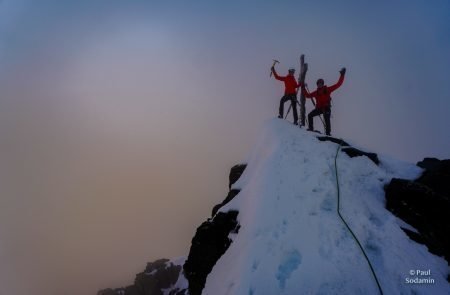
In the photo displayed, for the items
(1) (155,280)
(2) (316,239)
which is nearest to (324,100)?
(2) (316,239)

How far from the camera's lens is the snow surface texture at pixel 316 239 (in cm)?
679

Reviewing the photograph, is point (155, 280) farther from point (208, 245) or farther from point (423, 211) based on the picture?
point (423, 211)

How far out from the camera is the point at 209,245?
11398mm

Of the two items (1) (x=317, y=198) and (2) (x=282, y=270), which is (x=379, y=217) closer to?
(1) (x=317, y=198)

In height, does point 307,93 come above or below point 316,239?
above

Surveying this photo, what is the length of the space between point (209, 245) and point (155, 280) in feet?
193

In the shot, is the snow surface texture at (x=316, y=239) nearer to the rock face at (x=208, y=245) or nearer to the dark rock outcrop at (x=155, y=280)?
the rock face at (x=208, y=245)

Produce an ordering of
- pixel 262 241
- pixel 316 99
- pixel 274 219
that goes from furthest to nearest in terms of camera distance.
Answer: pixel 316 99 → pixel 274 219 → pixel 262 241

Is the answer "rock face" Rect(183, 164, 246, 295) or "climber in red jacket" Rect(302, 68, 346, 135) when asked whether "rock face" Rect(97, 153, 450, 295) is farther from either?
"climber in red jacket" Rect(302, 68, 346, 135)

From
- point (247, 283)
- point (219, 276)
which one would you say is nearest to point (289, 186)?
point (219, 276)

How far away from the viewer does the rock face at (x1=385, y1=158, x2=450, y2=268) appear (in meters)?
8.70

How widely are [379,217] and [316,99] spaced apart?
8.58 m

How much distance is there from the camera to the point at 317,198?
9.25 m

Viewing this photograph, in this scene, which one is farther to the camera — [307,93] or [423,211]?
[307,93]
